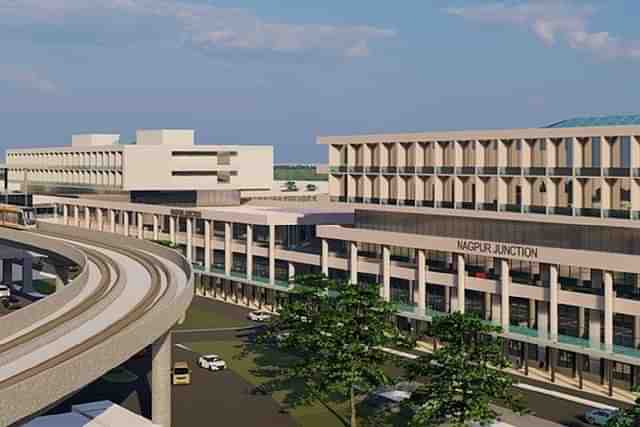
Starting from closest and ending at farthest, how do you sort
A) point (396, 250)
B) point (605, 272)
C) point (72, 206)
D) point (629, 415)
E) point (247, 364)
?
point (629, 415) < point (605, 272) < point (247, 364) < point (396, 250) < point (72, 206)

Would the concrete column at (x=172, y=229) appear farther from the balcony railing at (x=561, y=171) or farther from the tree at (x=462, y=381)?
the tree at (x=462, y=381)

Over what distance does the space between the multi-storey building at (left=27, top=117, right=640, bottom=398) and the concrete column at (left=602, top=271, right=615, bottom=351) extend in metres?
0.11

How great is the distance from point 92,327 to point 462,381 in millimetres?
21771

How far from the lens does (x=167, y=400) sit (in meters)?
65.1

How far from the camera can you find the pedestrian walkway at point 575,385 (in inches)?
2840

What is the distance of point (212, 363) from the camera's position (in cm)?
8238

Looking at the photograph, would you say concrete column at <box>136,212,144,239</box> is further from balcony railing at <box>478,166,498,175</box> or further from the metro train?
balcony railing at <box>478,166,498,175</box>

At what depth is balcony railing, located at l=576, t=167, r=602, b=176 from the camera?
244ft

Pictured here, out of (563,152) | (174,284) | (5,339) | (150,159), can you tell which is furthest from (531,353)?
(150,159)

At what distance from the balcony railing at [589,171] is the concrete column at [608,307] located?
7.95m

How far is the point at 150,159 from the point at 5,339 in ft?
318

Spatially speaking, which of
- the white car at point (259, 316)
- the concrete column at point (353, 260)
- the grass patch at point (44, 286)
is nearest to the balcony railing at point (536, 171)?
the concrete column at point (353, 260)

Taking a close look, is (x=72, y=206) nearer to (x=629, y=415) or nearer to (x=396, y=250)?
(x=396, y=250)

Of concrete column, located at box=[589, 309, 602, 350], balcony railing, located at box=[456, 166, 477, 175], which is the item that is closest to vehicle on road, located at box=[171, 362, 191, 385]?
balcony railing, located at box=[456, 166, 477, 175]
